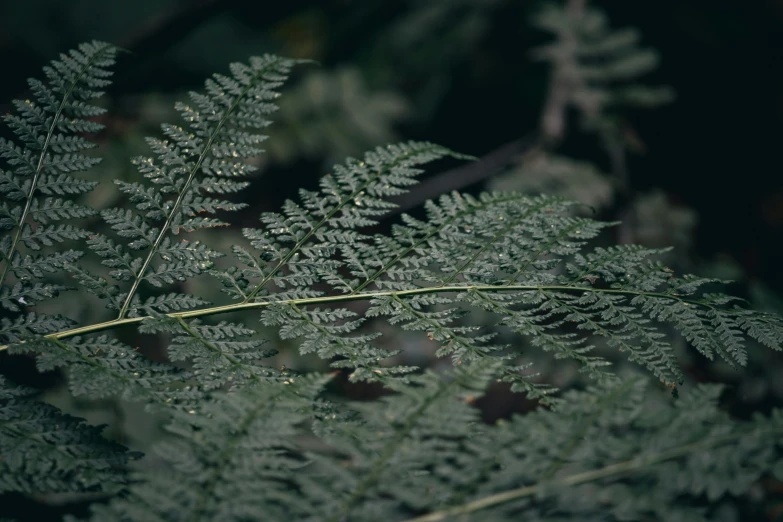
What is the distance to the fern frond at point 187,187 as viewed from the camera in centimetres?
109

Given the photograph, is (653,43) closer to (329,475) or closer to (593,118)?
(593,118)

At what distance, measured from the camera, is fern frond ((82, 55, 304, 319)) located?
1091 mm

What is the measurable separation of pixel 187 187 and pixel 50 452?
1.74 feet

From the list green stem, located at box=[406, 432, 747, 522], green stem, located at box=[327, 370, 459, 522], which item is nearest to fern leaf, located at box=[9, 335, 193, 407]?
green stem, located at box=[327, 370, 459, 522]

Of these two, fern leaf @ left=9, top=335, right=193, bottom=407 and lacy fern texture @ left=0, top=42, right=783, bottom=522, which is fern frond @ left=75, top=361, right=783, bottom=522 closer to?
lacy fern texture @ left=0, top=42, right=783, bottom=522

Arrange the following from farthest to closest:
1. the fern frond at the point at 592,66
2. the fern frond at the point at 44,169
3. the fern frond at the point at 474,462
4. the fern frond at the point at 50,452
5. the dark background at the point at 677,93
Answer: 1. the dark background at the point at 677,93
2. the fern frond at the point at 592,66
3. the fern frond at the point at 44,169
4. the fern frond at the point at 50,452
5. the fern frond at the point at 474,462

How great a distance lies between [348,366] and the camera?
97 cm

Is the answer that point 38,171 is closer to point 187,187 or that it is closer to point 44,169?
point 44,169

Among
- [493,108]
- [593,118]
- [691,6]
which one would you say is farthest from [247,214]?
[691,6]

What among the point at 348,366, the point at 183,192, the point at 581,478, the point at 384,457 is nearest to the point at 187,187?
the point at 183,192

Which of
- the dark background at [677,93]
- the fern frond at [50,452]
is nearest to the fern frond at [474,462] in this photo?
the fern frond at [50,452]

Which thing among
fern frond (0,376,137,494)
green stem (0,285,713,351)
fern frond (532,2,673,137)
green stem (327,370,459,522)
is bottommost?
fern frond (0,376,137,494)

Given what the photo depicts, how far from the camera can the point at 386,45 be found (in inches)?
157

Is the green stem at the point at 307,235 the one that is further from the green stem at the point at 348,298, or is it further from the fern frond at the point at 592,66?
the fern frond at the point at 592,66
